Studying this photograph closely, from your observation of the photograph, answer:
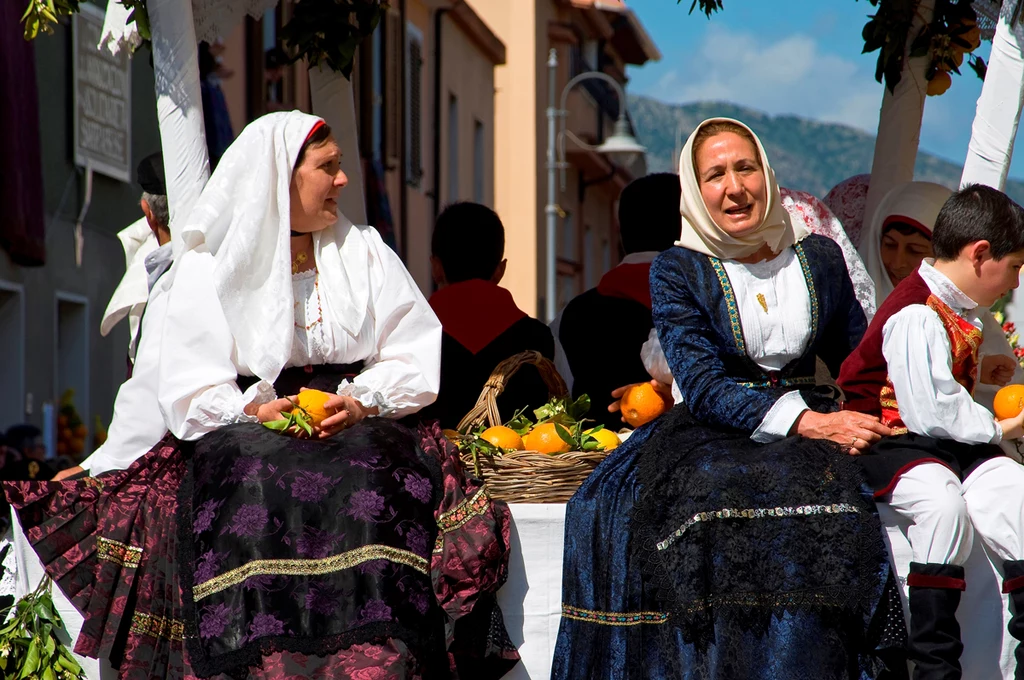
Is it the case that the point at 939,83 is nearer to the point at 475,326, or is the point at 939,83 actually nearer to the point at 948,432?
the point at 475,326

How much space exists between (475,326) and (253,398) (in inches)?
66.3

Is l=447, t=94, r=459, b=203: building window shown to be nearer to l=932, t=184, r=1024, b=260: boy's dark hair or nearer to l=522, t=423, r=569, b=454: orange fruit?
l=522, t=423, r=569, b=454: orange fruit

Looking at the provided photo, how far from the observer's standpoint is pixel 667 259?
455 centimetres

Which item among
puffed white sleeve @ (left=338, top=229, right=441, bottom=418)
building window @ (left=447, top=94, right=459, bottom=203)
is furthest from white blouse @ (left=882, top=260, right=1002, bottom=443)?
building window @ (left=447, top=94, right=459, bottom=203)

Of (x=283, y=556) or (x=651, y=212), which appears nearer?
(x=283, y=556)

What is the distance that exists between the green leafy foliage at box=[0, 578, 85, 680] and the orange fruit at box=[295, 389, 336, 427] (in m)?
1.02

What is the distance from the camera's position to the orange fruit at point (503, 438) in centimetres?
468

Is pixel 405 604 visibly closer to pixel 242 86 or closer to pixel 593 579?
pixel 593 579

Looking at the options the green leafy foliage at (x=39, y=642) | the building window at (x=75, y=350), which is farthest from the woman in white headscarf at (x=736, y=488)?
the building window at (x=75, y=350)

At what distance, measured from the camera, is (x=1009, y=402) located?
4301 mm

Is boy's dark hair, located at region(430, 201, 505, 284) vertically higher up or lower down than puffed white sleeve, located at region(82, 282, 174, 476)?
higher up

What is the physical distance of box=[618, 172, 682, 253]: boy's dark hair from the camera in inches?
240

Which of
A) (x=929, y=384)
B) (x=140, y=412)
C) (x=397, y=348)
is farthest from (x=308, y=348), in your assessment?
(x=929, y=384)

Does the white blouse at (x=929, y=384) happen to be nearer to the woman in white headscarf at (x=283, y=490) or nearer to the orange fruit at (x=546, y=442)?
the orange fruit at (x=546, y=442)
